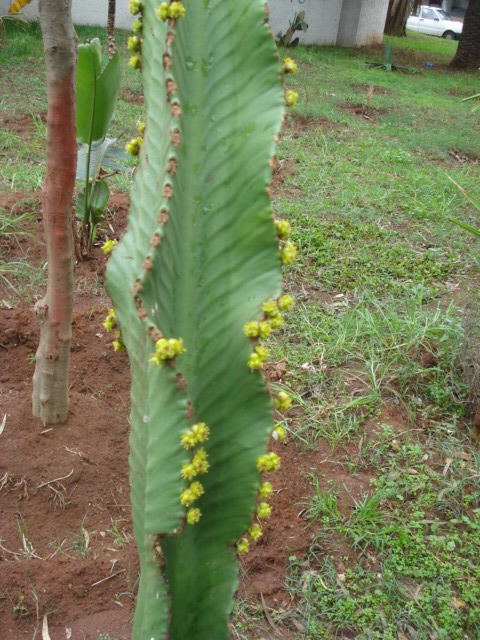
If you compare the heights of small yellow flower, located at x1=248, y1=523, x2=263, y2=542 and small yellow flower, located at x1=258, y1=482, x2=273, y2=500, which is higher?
small yellow flower, located at x1=258, y1=482, x2=273, y2=500

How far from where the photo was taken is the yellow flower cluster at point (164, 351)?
3.30 feet

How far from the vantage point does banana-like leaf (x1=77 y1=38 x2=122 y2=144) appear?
2803 millimetres

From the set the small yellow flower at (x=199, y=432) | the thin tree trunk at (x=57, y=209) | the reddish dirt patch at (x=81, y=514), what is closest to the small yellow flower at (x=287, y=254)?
the small yellow flower at (x=199, y=432)

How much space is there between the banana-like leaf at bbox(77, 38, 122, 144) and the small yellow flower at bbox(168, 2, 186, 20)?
184 centimetres

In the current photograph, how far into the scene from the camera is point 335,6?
42.9 ft

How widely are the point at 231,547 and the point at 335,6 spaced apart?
45.9ft

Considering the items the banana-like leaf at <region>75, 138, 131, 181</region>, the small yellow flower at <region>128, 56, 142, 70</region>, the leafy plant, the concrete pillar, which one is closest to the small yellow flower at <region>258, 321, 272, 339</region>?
the small yellow flower at <region>128, 56, 142, 70</region>

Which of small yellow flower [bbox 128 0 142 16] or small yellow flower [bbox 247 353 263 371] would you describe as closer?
small yellow flower [bbox 247 353 263 371]

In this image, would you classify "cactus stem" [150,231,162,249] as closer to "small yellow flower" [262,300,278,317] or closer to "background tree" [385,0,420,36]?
"small yellow flower" [262,300,278,317]

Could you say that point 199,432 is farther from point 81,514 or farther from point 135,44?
point 81,514

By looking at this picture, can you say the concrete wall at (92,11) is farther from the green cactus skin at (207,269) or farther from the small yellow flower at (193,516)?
the small yellow flower at (193,516)

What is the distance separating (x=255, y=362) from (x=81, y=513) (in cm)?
122

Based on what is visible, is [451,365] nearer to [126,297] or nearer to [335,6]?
[126,297]

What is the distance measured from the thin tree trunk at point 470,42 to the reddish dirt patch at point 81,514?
11.7 meters
